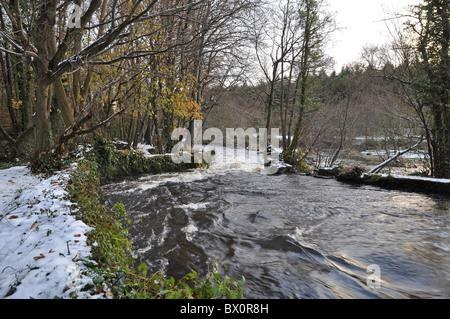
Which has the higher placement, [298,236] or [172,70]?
[172,70]

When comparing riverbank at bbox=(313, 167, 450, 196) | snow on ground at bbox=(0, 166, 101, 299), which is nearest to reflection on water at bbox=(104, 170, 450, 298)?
riverbank at bbox=(313, 167, 450, 196)

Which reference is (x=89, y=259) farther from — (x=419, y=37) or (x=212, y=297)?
(x=419, y=37)

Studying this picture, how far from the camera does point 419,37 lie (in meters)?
9.59

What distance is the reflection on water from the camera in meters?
3.55

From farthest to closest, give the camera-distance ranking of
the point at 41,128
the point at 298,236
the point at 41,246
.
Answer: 1. the point at 41,128
2. the point at 298,236
3. the point at 41,246

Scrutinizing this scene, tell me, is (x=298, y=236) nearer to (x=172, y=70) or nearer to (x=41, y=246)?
(x=41, y=246)

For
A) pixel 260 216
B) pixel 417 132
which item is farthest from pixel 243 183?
pixel 417 132

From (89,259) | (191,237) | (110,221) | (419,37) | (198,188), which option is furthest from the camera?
(419,37)

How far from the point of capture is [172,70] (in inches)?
363

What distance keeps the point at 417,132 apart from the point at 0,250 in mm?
19775

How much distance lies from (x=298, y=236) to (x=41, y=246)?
4.42m

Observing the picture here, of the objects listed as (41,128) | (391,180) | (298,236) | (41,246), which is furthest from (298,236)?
(41,128)

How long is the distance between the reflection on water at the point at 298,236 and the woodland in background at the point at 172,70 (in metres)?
3.22

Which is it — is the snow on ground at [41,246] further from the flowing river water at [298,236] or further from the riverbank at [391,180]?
the riverbank at [391,180]
